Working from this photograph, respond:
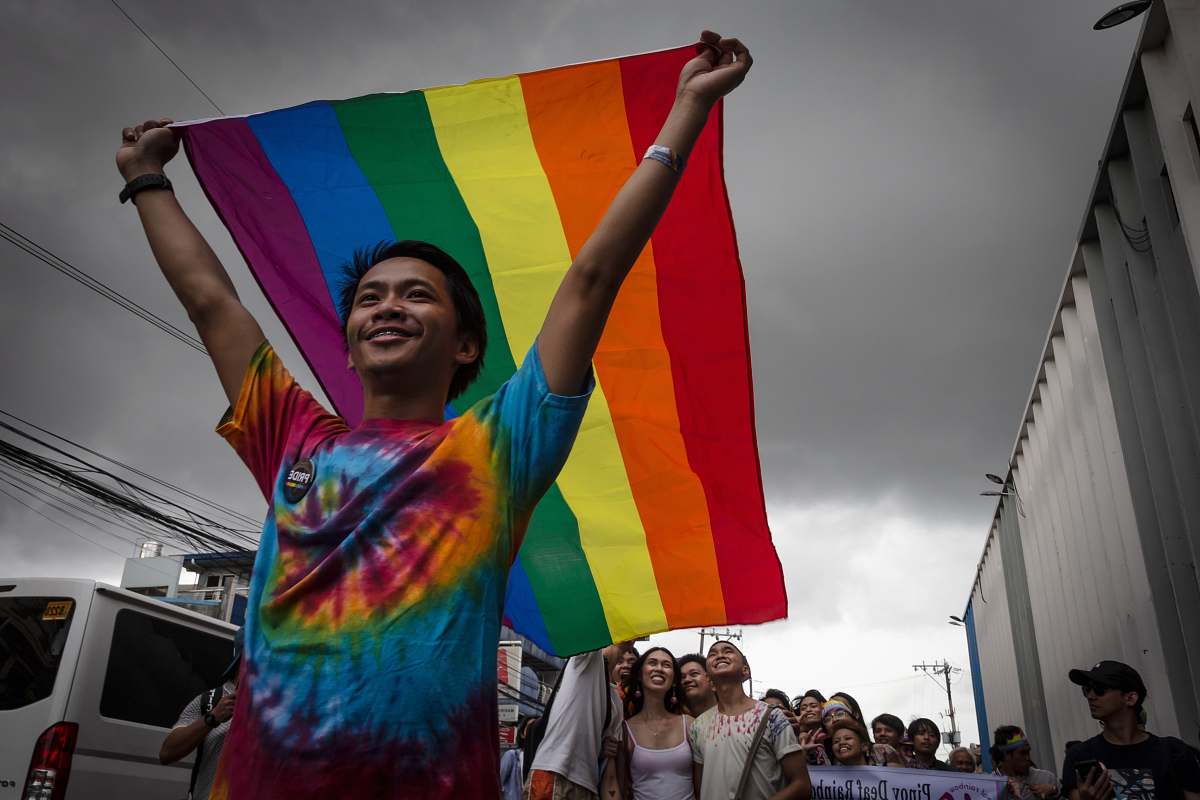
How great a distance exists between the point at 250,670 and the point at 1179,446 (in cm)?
650

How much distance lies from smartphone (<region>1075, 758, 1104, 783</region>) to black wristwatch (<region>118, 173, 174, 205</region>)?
4763 mm

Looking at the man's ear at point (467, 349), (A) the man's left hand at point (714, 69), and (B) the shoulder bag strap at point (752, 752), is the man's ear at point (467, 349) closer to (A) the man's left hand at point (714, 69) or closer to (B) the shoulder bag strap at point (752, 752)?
(A) the man's left hand at point (714, 69)

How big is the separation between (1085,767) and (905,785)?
1.36 metres

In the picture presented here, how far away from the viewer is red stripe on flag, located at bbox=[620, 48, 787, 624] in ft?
9.53

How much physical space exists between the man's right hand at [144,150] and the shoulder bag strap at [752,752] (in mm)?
3998

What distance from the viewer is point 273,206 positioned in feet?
9.59

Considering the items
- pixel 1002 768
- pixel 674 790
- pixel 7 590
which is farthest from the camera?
pixel 1002 768

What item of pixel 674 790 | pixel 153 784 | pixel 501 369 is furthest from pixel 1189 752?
pixel 153 784

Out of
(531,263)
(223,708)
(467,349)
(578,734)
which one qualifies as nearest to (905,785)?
(578,734)

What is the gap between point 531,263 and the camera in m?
2.99

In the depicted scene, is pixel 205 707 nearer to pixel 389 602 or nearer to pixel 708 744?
pixel 708 744

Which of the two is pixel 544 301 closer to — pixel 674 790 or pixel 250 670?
pixel 250 670

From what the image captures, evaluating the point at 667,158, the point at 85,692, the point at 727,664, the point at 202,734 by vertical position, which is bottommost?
the point at 202,734

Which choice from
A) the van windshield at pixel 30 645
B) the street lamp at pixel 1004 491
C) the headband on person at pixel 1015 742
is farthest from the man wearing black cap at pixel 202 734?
the street lamp at pixel 1004 491
